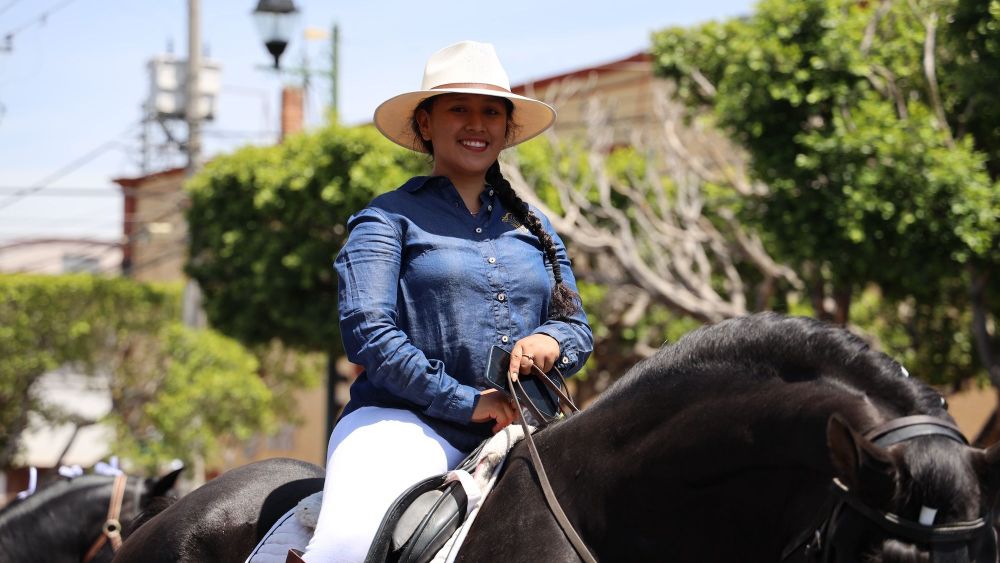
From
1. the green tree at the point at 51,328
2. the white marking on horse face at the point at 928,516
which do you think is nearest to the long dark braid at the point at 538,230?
the white marking on horse face at the point at 928,516

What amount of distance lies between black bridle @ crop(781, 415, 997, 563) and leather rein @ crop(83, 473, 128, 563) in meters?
4.53

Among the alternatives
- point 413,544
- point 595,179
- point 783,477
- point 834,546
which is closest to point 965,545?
point 834,546

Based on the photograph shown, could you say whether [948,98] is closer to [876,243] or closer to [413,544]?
[876,243]

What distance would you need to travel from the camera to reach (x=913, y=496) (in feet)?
8.37

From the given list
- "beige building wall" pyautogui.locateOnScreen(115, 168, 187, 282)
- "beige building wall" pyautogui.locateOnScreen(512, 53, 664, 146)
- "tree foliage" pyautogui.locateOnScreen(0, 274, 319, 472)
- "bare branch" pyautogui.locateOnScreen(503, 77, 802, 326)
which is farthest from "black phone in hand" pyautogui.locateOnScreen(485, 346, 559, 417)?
"beige building wall" pyautogui.locateOnScreen(115, 168, 187, 282)

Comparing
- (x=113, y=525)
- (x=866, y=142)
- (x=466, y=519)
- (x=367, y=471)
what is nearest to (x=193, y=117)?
(x=866, y=142)

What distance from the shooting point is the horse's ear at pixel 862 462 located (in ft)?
8.31

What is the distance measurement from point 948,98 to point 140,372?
56.3 feet

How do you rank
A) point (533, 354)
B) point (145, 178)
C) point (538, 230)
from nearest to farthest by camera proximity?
1. point (533, 354)
2. point (538, 230)
3. point (145, 178)

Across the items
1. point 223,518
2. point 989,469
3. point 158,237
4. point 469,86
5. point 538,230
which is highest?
point 469,86

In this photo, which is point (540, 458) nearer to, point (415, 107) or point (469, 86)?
point (469, 86)

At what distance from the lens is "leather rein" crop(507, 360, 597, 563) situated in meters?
3.22

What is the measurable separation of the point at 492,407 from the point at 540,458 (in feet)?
0.91

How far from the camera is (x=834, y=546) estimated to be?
8.66 feet
